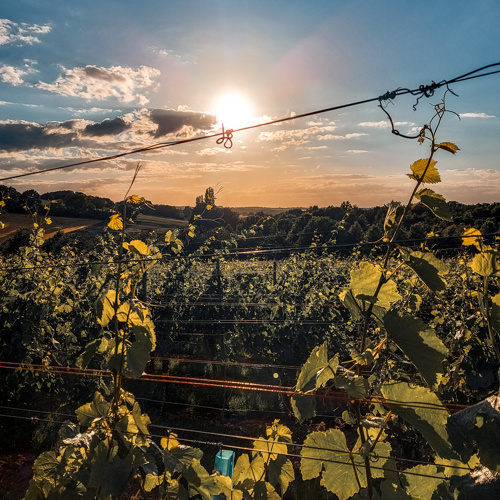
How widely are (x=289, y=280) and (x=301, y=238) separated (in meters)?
10.9

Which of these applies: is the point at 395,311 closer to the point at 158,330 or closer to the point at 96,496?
the point at 96,496

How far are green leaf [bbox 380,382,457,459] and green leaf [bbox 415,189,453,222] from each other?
0.46 meters

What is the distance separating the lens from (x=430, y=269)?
46.6 inches

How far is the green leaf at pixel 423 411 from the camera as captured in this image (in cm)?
113

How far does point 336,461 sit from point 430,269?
62 cm

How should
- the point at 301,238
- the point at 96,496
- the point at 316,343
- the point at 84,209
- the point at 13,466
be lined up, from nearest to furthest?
the point at 96,496
the point at 13,466
the point at 316,343
the point at 301,238
the point at 84,209

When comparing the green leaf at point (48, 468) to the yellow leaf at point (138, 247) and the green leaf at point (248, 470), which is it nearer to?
the green leaf at point (248, 470)

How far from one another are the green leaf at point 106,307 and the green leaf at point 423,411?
37.9 inches

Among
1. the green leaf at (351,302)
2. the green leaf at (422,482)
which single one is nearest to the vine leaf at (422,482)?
the green leaf at (422,482)

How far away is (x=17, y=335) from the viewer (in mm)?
5070

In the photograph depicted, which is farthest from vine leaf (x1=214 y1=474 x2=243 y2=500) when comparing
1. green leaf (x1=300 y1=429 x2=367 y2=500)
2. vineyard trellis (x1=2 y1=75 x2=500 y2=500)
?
green leaf (x1=300 y1=429 x2=367 y2=500)

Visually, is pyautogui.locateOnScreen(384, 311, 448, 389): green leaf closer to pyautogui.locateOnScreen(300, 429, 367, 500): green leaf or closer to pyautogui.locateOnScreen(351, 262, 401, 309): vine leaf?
pyautogui.locateOnScreen(351, 262, 401, 309): vine leaf

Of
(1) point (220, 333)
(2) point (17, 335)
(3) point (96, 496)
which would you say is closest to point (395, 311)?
(3) point (96, 496)

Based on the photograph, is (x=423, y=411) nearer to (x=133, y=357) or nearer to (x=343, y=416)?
(x=343, y=416)
